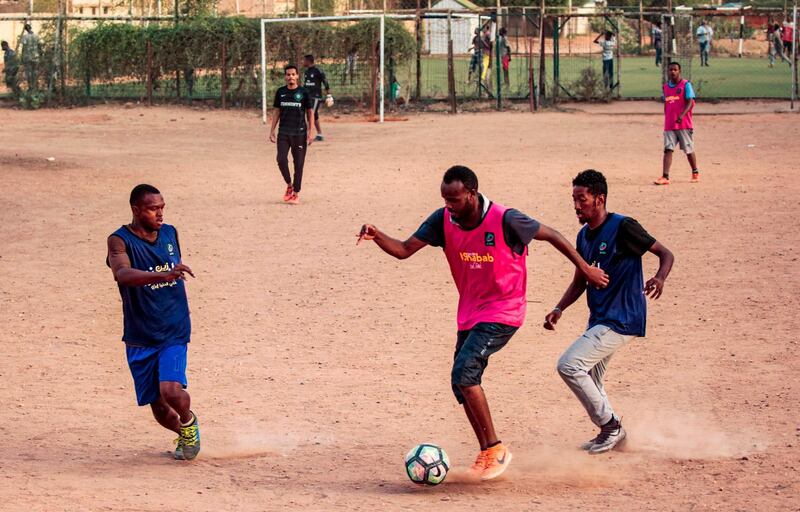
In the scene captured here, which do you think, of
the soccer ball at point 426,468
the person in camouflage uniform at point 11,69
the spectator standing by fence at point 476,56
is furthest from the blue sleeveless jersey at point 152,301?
the person in camouflage uniform at point 11,69

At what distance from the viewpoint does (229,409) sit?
821 cm

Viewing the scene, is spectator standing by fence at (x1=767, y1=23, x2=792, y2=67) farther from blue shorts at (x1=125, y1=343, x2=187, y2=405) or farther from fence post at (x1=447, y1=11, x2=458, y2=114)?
blue shorts at (x1=125, y1=343, x2=187, y2=405)

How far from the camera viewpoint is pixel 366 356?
9.54 m

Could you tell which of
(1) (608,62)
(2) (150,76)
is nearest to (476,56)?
(1) (608,62)

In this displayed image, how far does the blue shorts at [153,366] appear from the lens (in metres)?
6.89

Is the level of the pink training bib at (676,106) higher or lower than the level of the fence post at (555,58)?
lower

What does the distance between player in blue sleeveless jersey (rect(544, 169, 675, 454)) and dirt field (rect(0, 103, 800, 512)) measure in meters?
0.38

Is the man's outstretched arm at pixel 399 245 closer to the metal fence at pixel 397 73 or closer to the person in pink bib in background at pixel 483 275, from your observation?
the person in pink bib in background at pixel 483 275

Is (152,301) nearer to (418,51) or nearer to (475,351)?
(475,351)

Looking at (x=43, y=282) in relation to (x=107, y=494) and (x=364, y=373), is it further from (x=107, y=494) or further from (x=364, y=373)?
(x=107, y=494)

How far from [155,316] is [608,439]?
9.09 ft

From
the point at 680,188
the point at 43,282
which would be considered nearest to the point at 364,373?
the point at 43,282

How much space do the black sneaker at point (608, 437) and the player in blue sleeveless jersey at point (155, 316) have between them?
2389 millimetres

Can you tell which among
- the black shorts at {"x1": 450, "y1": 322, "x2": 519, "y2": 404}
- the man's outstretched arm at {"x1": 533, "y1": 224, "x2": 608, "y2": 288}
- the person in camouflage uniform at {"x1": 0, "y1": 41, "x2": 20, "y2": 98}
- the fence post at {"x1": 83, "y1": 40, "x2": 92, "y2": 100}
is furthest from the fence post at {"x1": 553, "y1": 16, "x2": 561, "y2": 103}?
the black shorts at {"x1": 450, "y1": 322, "x2": 519, "y2": 404}
